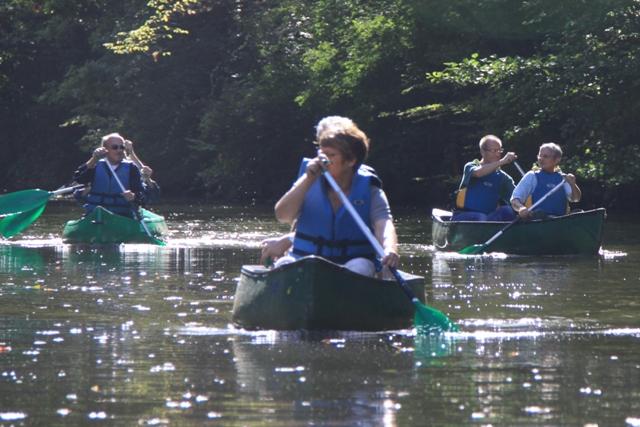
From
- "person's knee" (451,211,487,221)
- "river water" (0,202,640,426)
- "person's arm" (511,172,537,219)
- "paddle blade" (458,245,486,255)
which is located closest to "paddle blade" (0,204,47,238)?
"river water" (0,202,640,426)

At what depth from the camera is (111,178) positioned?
1839 centimetres

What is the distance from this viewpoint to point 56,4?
128ft

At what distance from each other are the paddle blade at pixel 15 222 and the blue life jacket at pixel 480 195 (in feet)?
16.6

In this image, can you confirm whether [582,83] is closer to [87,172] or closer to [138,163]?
[138,163]

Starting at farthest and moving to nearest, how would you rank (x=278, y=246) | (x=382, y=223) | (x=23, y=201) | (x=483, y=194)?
(x=23, y=201), (x=483, y=194), (x=278, y=246), (x=382, y=223)

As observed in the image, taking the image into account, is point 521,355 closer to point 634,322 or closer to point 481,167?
point 634,322

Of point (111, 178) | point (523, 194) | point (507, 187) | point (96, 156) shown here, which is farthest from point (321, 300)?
point (111, 178)

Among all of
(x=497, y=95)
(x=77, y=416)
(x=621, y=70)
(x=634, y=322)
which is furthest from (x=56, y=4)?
(x=77, y=416)

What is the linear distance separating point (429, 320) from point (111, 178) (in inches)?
378

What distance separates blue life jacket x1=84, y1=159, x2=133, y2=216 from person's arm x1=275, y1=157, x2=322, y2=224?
883 cm

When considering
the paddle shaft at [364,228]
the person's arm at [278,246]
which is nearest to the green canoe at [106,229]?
the person's arm at [278,246]

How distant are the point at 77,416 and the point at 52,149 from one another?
37.8 meters

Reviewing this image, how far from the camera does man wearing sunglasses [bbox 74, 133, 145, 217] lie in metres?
17.9

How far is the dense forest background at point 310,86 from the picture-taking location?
2408 centimetres
